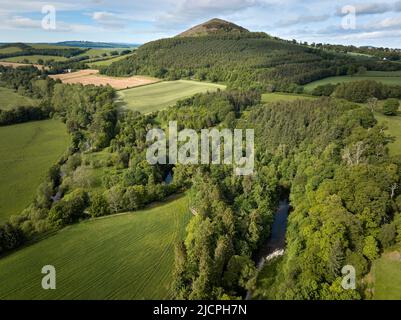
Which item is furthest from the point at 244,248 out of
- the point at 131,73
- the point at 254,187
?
the point at 131,73

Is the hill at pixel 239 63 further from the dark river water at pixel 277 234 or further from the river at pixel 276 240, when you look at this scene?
the river at pixel 276 240

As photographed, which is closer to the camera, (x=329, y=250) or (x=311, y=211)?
(x=329, y=250)

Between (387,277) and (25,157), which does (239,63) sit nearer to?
(25,157)

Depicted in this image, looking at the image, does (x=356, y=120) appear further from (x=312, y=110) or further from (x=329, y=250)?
(x=329, y=250)

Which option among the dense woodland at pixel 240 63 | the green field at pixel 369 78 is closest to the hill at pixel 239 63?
the dense woodland at pixel 240 63

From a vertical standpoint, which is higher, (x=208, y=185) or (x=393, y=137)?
(x=393, y=137)
